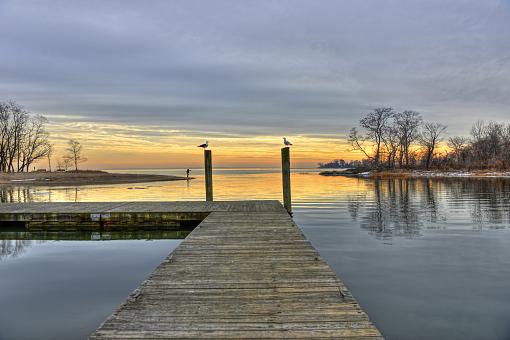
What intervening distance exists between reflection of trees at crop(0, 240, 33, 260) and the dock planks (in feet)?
20.5

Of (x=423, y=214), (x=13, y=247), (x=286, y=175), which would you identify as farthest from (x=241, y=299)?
(x=423, y=214)

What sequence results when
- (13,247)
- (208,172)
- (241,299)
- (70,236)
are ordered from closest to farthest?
(241,299), (13,247), (70,236), (208,172)

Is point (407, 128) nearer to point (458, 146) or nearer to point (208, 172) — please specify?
point (458, 146)

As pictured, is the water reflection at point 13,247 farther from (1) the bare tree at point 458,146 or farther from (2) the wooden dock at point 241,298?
(1) the bare tree at point 458,146

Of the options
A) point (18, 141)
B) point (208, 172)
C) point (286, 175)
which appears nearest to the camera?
point (286, 175)

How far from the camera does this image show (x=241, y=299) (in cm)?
451

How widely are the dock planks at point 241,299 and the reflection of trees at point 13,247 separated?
625 cm

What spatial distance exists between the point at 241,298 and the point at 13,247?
33.2 ft

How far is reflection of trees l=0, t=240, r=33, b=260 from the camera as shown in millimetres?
10680

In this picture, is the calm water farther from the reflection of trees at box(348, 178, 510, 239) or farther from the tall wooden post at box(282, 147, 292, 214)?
the tall wooden post at box(282, 147, 292, 214)

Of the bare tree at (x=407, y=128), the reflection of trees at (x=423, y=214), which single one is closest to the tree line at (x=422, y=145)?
the bare tree at (x=407, y=128)

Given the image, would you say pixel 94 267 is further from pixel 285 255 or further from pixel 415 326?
pixel 415 326

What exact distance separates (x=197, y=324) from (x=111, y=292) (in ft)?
13.9

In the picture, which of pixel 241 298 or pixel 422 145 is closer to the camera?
pixel 241 298
